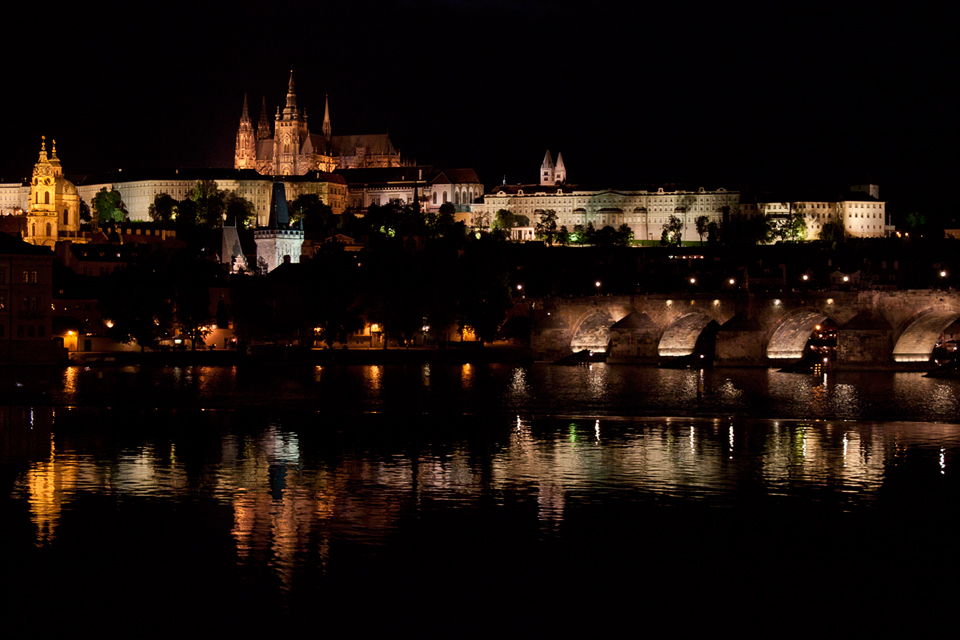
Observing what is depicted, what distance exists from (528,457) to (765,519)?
768cm

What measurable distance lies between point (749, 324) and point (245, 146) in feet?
431

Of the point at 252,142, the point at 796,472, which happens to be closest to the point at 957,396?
the point at 796,472

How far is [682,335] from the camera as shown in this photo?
6469 cm

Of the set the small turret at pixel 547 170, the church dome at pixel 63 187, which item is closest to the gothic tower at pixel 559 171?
the small turret at pixel 547 170

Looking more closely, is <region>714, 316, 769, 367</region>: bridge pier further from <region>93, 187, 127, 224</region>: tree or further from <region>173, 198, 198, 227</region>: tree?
<region>93, 187, 127, 224</region>: tree

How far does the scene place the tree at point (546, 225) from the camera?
14850cm

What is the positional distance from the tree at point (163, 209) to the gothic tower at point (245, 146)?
1331 inches

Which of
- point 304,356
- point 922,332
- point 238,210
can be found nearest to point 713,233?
point 238,210

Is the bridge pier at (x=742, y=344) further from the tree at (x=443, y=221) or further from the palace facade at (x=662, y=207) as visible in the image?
the palace facade at (x=662, y=207)

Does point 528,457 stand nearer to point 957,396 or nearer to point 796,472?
point 796,472

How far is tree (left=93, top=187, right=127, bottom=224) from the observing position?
14300 cm

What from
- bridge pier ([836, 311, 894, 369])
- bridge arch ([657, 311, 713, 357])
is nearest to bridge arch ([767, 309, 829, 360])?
bridge pier ([836, 311, 894, 369])

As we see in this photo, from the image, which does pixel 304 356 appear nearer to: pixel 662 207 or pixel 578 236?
pixel 578 236

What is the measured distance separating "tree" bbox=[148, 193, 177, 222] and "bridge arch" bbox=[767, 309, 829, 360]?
9251 centimetres
